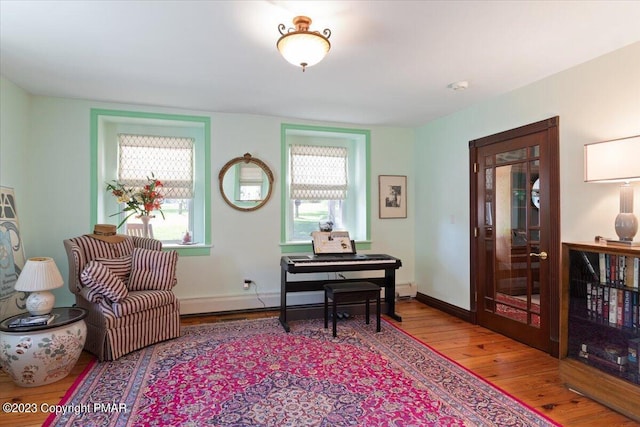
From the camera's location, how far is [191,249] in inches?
165

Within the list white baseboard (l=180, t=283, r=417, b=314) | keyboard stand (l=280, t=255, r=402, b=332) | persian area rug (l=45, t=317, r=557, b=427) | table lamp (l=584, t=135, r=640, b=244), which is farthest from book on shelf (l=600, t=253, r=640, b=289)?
white baseboard (l=180, t=283, r=417, b=314)

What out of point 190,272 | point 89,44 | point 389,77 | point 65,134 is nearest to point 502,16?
point 389,77

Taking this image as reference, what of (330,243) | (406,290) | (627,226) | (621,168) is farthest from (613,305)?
(406,290)

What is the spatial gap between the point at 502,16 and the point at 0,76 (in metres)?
4.08

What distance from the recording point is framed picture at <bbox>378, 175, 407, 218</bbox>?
16.2 feet

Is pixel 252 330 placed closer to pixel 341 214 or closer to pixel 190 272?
pixel 190 272

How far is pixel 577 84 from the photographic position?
290 cm

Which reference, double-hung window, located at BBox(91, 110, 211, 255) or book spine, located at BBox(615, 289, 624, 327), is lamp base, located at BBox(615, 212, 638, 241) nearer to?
book spine, located at BBox(615, 289, 624, 327)

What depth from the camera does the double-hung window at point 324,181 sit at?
4.76 metres

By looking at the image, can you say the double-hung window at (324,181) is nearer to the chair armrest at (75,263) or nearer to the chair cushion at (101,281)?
the chair cushion at (101,281)

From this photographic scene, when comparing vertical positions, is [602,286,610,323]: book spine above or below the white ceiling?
below

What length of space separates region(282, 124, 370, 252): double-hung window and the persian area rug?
69.2 inches

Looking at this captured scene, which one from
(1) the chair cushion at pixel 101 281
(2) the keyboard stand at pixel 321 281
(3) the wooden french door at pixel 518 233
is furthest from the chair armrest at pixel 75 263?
(3) the wooden french door at pixel 518 233

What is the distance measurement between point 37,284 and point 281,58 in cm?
251
